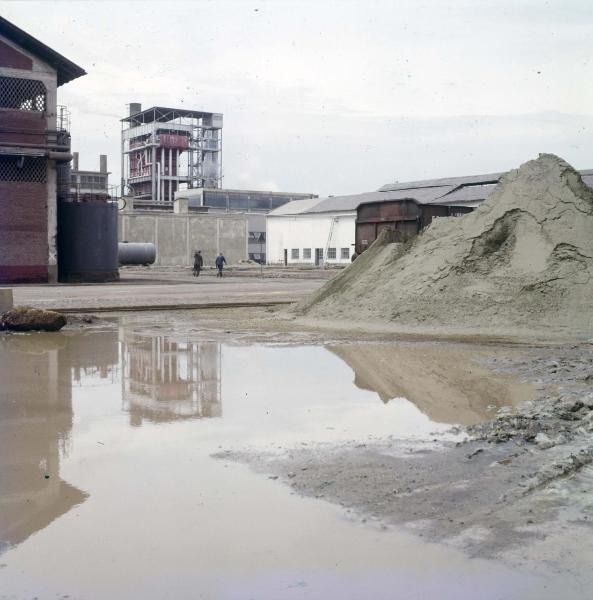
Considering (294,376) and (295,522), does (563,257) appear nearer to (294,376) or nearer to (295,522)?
(294,376)

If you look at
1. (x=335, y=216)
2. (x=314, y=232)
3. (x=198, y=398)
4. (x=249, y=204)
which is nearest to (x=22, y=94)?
(x=198, y=398)

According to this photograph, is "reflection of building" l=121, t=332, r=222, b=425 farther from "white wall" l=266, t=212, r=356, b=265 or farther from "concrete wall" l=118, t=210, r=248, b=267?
"concrete wall" l=118, t=210, r=248, b=267

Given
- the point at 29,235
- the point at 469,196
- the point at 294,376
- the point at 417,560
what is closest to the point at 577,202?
the point at 294,376

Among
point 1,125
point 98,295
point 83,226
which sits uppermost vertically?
point 1,125

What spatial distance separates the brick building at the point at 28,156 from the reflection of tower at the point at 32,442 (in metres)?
23.1

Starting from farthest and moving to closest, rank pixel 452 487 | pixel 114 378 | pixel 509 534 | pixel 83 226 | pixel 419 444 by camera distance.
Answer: pixel 83 226
pixel 114 378
pixel 419 444
pixel 452 487
pixel 509 534

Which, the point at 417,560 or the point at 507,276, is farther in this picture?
the point at 507,276

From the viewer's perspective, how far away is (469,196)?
182ft

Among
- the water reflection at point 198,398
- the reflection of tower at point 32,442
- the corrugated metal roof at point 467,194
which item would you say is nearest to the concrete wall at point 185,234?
the corrugated metal roof at point 467,194

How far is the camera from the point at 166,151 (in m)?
92.6

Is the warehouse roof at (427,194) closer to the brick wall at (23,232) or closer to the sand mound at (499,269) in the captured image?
the brick wall at (23,232)

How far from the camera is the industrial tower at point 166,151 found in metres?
92.4

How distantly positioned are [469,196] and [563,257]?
41.0 metres

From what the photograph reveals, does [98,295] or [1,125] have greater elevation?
[1,125]
